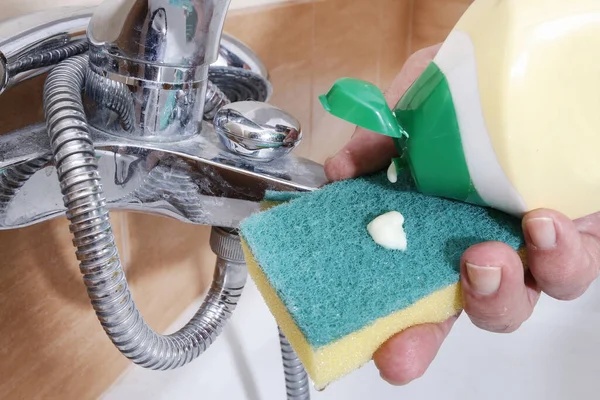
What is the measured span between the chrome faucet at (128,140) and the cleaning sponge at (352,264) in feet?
0.08

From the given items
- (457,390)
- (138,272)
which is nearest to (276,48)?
(138,272)

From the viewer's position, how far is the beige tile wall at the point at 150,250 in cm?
30

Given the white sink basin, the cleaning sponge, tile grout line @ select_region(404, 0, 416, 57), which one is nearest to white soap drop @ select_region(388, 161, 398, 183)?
the cleaning sponge

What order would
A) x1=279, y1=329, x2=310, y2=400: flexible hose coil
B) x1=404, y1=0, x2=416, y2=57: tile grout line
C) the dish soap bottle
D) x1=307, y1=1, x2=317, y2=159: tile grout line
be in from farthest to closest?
x1=404, y1=0, x2=416, y2=57: tile grout line, x1=307, y1=1, x2=317, y2=159: tile grout line, x1=279, y1=329, x2=310, y2=400: flexible hose coil, the dish soap bottle

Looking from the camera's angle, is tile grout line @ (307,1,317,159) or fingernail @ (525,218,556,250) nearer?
fingernail @ (525,218,556,250)

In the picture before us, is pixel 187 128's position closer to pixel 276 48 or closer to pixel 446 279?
pixel 446 279

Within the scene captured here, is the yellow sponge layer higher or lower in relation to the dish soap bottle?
lower

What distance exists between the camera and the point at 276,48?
1.54 ft

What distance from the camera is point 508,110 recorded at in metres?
0.21

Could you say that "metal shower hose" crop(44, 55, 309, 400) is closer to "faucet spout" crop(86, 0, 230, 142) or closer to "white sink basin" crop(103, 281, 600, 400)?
"faucet spout" crop(86, 0, 230, 142)

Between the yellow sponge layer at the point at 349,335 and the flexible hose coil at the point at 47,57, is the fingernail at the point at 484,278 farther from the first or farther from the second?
the flexible hose coil at the point at 47,57

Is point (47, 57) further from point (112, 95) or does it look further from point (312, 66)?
point (312, 66)

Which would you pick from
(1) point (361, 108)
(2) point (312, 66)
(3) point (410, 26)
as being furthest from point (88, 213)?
(3) point (410, 26)

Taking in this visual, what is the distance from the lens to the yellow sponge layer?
0.21 m
